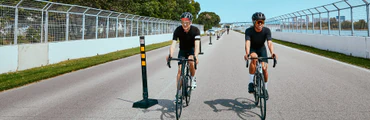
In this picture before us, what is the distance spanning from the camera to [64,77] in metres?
10.3

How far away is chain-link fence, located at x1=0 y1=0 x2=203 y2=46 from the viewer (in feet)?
38.4

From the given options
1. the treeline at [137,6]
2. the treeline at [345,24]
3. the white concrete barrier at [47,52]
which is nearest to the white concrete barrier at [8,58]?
the white concrete barrier at [47,52]

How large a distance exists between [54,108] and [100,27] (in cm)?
1527

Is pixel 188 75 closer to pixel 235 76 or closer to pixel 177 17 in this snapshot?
pixel 235 76

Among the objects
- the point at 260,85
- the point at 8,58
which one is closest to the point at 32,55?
the point at 8,58

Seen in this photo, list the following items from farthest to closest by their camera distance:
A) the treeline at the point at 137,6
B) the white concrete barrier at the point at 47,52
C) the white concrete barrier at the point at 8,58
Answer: the treeline at the point at 137,6, the white concrete barrier at the point at 47,52, the white concrete barrier at the point at 8,58

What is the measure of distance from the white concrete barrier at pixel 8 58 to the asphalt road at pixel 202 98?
6.55 ft

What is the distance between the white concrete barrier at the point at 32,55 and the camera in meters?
12.0

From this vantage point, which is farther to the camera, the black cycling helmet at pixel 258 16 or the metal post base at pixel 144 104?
the metal post base at pixel 144 104

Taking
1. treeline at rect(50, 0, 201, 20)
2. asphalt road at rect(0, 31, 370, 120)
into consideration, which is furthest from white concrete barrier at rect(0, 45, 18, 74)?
treeline at rect(50, 0, 201, 20)

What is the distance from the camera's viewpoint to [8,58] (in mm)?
11156

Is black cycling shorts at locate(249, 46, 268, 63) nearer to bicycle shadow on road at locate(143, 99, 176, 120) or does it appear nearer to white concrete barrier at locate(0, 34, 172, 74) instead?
bicycle shadow on road at locate(143, 99, 176, 120)

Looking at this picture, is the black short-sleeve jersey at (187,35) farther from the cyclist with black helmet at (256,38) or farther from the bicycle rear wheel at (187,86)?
the cyclist with black helmet at (256,38)

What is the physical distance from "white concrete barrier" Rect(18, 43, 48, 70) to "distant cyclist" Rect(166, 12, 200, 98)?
7.96m
